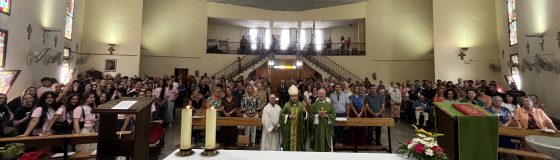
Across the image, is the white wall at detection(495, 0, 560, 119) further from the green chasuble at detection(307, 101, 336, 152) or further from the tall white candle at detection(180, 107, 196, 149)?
the tall white candle at detection(180, 107, 196, 149)

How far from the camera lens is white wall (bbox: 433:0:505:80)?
11.8 metres

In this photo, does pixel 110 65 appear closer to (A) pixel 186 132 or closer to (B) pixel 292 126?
(B) pixel 292 126

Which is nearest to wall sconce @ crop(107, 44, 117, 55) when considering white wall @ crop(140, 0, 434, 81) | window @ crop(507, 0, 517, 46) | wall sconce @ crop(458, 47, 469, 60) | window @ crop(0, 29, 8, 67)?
white wall @ crop(140, 0, 434, 81)

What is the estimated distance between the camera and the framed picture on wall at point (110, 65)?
12547 mm

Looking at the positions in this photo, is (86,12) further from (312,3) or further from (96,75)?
(312,3)

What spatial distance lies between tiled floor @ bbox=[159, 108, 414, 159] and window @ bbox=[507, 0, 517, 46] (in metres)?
5.49

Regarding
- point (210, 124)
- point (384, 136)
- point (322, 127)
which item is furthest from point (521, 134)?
point (210, 124)

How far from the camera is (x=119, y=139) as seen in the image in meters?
→ 1.88

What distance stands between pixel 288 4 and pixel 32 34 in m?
12.9

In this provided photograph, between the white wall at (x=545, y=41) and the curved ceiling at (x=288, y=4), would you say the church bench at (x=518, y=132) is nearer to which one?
the white wall at (x=545, y=41)

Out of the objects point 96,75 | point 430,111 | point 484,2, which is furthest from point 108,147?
point 484,2

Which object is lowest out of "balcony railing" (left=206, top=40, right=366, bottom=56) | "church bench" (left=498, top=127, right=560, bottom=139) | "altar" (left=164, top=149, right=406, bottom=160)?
"church bench" (left=498, top=127, right=560, bottom=139)

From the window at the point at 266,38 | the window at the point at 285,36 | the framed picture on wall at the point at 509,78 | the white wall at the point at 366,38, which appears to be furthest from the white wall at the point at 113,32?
the framed picture on wall at the point at 509,78

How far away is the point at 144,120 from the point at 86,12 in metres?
13.3
